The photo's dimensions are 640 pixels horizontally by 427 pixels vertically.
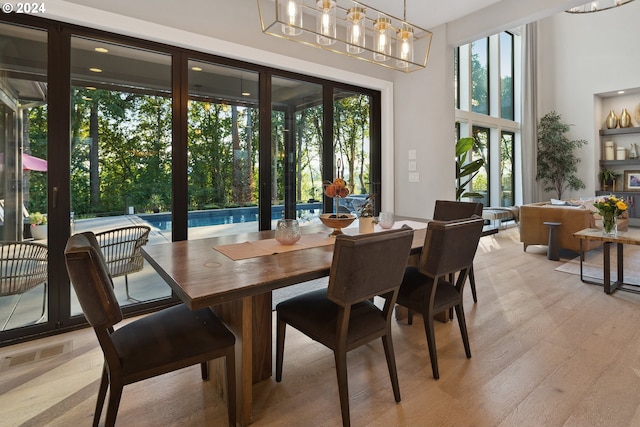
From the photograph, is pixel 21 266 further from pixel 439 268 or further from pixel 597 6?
pixel 597 6

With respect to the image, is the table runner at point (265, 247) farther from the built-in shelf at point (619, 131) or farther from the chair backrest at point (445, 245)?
the built-in shelf at point (619, 131)

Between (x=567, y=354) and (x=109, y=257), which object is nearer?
(x=567, y=354)

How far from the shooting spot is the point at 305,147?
4074 mm

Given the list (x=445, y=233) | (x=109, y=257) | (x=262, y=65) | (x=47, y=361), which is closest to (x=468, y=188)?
(x=262, y=65)

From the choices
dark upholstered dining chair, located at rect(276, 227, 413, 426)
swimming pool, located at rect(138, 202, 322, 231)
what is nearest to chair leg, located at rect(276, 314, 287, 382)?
dark upholstered dining chair, located at rect(276, 227, 413, 426)

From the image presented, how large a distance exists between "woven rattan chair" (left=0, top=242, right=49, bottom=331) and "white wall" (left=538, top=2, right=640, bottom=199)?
420 inches

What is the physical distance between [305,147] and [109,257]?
229 centimetres

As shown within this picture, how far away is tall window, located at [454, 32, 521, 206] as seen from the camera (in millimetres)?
7578

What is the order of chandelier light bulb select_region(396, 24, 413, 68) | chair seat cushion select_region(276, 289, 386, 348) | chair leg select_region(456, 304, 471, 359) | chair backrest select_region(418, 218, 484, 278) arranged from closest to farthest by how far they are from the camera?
chair seat cushion select_region(276, 289, 386, 348), chair backrest select_region(418, 218, 484, 278), chair leg select_region(456, 304, 471, 359), chandelier light bulb select_region(396, 24, 413, 68)

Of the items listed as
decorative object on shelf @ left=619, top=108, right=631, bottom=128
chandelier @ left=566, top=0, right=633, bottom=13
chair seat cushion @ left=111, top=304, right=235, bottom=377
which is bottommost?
chair seat cushion @ left=111, top=304, right=235, bottom=377

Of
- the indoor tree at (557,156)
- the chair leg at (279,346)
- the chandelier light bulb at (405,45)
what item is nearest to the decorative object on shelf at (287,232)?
the chair leg at (279,346)

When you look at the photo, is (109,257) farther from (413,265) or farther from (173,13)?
(413,265)

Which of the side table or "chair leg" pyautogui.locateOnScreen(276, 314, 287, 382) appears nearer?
"chair leg" pyautogui.locateOnScreen(276, 314, 287, 382)

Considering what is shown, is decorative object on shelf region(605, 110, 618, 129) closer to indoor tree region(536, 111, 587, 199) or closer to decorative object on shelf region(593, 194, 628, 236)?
indoor tree region(536, 111, 587, 199)
